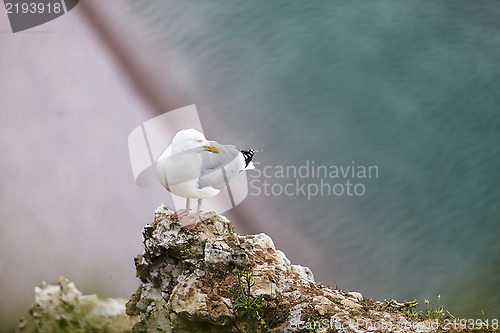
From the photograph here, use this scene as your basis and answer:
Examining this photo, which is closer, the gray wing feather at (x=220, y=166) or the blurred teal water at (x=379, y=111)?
the gray wing feather at (x=220, y=166)

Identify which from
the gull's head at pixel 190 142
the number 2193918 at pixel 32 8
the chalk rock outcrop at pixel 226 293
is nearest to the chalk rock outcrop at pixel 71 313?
the chalk rock outcrop at pixel 226 293

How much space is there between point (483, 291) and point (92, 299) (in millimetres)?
965

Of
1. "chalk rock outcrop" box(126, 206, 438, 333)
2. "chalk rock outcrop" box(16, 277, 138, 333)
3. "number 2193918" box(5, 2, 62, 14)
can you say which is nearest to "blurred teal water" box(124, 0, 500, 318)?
"number 2193918" box(5, 2, 62, 14)

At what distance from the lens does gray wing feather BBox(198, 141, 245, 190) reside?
976 mm

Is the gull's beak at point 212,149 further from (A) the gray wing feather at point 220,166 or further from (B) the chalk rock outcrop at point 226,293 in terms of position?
(B) the chalk rock outcrop at point 226,293

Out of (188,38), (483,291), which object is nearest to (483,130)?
(483,291)

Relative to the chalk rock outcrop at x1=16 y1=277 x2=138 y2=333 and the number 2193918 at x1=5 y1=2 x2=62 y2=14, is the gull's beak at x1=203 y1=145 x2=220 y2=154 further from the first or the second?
the number 2193918 at x1=5 y1=2 x2=62 y2=14

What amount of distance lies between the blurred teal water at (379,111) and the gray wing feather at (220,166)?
1.10 ft

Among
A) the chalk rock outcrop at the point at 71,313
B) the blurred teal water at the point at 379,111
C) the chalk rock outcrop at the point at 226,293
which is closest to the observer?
the chalk rock outcrop at the point at 226,293

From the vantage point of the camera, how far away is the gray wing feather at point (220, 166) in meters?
0.98

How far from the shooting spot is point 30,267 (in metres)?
1.27

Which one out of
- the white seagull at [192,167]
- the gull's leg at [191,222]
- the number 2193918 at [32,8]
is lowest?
the gull's leg at [191,222]

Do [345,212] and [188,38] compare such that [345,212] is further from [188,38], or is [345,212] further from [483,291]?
[188,38]

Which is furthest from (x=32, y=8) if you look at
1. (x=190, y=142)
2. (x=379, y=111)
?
(x=379, y=111)
